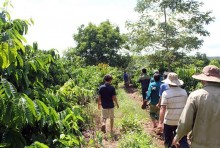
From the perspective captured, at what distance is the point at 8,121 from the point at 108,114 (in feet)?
18.2

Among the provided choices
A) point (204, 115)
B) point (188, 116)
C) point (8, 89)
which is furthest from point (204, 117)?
point (8, 89)

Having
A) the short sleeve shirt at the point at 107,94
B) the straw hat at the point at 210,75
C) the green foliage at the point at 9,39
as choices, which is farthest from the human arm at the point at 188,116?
the short sleeve shirt at the point at 107,94

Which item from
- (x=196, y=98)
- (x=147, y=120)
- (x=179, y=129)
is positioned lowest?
(x=147, y=120)

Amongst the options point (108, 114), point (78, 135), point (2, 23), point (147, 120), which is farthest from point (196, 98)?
point (147, 120)

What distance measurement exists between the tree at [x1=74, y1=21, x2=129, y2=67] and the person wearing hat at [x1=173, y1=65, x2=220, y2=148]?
32.6 meters

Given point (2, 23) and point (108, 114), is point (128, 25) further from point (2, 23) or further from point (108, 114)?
point (2, 23)

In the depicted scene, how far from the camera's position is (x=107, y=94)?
25.4ft

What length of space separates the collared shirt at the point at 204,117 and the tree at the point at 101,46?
107 ft

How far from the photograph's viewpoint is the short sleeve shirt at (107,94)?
7730 mm

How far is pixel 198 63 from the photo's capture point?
21203 millimetres

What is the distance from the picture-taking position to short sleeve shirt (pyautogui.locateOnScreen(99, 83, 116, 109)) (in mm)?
7730

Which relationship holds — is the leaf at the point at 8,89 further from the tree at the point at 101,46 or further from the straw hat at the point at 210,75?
the tree at the point at 101,46

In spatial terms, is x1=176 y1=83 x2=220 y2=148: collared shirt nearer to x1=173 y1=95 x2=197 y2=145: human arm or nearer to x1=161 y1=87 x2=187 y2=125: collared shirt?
x1=173 y1=95 x2=197 y2=145: human arm

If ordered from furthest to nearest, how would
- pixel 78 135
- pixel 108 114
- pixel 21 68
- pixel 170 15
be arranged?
pixel 170 15, pixel 108 114, pixel 78 135, pixel 21 68
